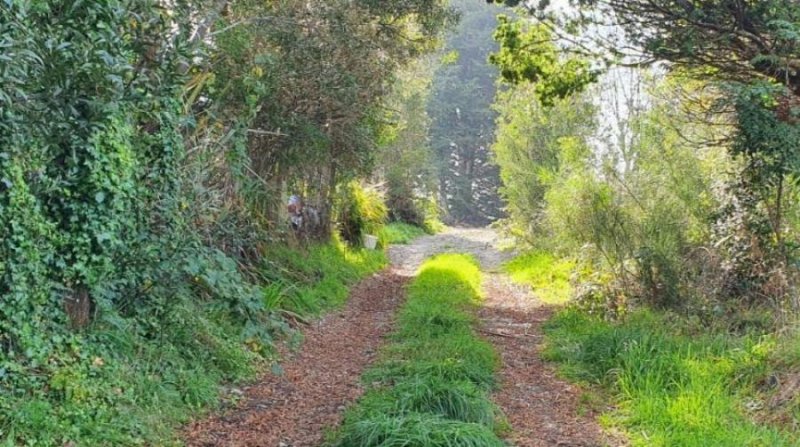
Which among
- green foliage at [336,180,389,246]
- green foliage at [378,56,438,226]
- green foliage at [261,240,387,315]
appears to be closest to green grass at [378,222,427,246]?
green foliage at [378,56,438,226]

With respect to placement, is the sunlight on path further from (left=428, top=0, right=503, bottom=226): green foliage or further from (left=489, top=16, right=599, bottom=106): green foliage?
(left=428, top=0, right=503, bottom=226): green foliage

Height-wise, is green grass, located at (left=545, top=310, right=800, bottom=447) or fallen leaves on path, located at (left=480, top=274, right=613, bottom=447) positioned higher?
green grass, located at (left=545, top=310, right=800, bottom=447)

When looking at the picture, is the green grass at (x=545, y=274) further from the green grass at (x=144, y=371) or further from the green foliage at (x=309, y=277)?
the green grass at (x=144, y=371)

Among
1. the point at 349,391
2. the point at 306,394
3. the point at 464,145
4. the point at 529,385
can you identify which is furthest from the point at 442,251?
the point at 464,145

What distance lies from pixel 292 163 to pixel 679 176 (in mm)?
5853

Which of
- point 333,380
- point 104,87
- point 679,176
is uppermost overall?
point 104,87

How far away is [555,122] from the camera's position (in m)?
17.0

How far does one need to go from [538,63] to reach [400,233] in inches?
603

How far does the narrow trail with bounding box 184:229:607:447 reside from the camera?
4.61 m

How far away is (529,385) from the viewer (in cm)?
604

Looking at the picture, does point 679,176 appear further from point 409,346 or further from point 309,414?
point 309,414

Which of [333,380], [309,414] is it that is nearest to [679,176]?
[333,380]

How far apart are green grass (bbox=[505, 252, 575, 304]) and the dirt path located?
389 centimetres

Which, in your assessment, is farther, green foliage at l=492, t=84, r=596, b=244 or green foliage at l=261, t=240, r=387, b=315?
green foliage at l=492, t=84, r=596, b=244
